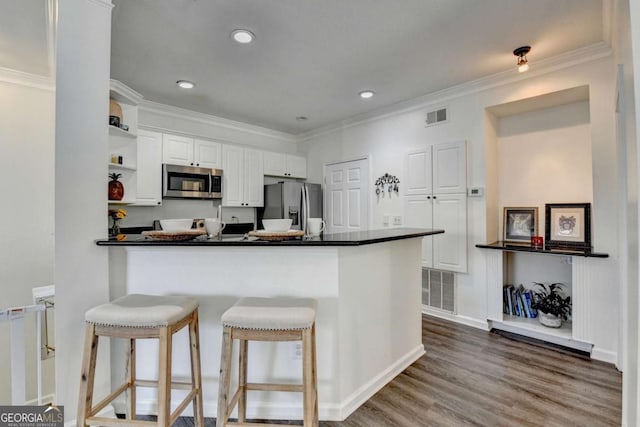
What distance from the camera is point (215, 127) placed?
432 cm

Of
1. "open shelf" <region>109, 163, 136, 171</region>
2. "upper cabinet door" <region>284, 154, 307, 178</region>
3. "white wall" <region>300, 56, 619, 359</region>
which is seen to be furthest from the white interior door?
"open shelf" <region>109, 163, 136, 171</region>

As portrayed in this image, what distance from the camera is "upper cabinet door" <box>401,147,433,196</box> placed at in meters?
3.50

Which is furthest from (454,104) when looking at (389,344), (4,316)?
(4,316)

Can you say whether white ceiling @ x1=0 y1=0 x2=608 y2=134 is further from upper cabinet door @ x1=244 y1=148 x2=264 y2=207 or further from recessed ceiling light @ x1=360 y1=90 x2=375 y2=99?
upper cabinet door @ x1=244 y1=148 x2=264 y2=207

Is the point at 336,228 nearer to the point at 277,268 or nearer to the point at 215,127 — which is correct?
the point at 215,127

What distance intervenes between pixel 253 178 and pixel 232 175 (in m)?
0.34

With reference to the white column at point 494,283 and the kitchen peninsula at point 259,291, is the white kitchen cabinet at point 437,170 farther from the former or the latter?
the kitchen peninsula at point 259,291

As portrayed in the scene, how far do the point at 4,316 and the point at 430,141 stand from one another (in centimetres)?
379

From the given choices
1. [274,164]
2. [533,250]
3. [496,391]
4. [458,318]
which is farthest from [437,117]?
[496,391]

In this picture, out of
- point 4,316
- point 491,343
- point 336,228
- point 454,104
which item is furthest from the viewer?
point 336,228

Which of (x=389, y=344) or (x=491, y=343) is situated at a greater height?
(x=389, y=344)

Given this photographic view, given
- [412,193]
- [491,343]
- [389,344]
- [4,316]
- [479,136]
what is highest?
[479,136]

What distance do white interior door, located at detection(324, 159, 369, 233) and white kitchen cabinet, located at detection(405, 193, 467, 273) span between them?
0.81 m

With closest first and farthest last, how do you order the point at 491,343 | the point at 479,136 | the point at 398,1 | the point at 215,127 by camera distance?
the point at 398,1 < the point at 491,343 < the point at 479,136 < the point at 215,127
